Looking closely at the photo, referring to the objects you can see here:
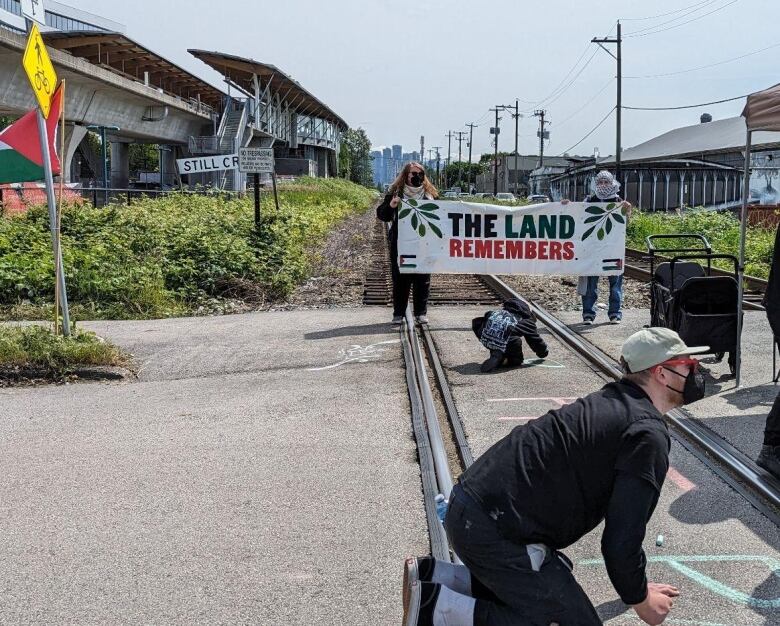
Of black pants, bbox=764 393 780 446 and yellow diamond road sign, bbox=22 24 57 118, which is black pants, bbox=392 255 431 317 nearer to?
yellow diamond road sign, bbox=22 24 57 118

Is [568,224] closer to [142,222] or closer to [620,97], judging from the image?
[142,222]

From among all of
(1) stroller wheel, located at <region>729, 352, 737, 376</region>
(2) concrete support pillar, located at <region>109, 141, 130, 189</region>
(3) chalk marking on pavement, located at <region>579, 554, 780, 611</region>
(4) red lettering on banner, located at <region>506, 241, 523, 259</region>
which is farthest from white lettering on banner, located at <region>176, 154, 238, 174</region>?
(2) concrete support pillar, located at <region>109, 141, 130, 189</region>

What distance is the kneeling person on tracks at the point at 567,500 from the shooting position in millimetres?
2713

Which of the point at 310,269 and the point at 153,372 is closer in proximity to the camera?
the point at 153,372

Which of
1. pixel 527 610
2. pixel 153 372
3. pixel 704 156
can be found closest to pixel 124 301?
pixel 153 372

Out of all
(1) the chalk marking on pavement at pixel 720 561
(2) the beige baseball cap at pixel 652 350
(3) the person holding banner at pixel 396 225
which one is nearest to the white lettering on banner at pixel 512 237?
(3) the person holding banner at pixel 396 225

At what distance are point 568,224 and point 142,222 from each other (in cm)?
1136

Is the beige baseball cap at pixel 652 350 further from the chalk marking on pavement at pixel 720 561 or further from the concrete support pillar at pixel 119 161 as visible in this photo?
the concrete support pillar at pixel 119 161

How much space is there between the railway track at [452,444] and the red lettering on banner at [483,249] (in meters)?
2.86

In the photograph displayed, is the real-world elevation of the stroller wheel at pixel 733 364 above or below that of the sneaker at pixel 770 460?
above

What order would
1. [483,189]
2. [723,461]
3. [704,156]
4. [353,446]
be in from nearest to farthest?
[723,461] < [353,446] < [704,156] < [483,189]

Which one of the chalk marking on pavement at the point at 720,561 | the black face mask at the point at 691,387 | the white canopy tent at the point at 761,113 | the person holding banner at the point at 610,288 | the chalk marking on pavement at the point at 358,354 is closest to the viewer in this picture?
the black face mask at the point at 691,387

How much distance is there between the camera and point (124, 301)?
13.1 m

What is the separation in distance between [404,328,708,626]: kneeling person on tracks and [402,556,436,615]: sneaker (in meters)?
0.04
